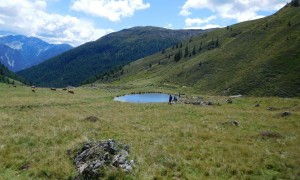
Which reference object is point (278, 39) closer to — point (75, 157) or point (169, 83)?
point (169, 83)

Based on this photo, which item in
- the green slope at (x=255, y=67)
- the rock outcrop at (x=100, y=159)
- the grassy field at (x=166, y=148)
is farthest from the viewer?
the green slope at (x=255, y=67)

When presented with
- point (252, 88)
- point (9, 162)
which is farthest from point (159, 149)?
→ point (252, 88)

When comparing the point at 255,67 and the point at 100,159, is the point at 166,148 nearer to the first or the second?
the point at 100,159

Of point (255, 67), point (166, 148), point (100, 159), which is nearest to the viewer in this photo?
point (100, 159)

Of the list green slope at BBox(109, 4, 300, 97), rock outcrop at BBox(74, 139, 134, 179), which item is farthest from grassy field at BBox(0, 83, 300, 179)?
green slope at BBox(109, 4, 300, 97)

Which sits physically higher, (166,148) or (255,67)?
(255,67)

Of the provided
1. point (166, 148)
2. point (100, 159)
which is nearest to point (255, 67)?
point (166, 148)

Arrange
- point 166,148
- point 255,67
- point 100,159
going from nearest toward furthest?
point 100,159, point 166,148, point 255,67

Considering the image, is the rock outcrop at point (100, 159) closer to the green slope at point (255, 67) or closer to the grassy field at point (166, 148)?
the grassy field at point (166, 148)

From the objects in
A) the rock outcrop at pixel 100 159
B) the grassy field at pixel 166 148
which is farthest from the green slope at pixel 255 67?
the rock outcrop at pixel 100 159

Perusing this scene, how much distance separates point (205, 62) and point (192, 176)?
110m

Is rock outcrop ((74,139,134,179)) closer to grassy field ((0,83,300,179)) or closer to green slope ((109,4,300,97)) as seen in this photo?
grassy field ((0,83,300,179))

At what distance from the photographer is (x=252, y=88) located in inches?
3056

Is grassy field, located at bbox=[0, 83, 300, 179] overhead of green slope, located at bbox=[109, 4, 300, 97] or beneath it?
beneath
